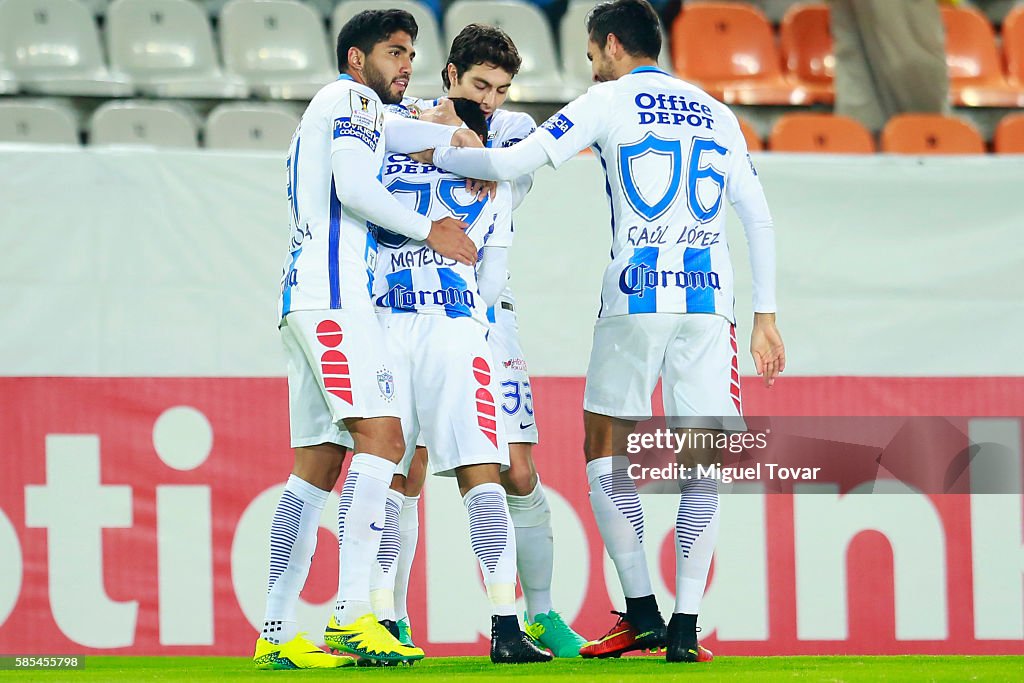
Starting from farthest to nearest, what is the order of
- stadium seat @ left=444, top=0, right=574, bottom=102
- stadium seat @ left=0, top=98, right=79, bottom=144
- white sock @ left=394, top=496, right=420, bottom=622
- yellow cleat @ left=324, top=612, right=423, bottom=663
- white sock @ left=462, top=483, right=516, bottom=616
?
stadium seat @ left=444, top=0, right=574, bottom=102, stadium seat @ left=0, top=98, right=79, bottom=144, white sock @ left=394, top=496, right=420, bottom=622, white sock @ left=462, top=483, right=516, bottom=616, yellow cleat @ left=324, top=612, right=423, bottom=663

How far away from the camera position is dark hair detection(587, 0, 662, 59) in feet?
13.7

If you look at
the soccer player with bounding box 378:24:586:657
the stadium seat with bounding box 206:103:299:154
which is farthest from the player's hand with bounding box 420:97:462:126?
the stadium seat with bounding box 206:103:299:154

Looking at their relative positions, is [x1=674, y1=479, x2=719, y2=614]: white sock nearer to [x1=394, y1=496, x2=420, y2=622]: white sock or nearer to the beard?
[x1=394, y1=496, x2=420, y2=622]: white sock

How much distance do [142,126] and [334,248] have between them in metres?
3.92

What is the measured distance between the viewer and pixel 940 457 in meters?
5.38

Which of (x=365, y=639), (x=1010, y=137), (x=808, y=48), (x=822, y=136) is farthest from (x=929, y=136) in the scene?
(x=365, y=639)

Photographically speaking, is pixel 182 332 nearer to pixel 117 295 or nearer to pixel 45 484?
pixel 117 295

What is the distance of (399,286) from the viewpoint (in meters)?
3.98

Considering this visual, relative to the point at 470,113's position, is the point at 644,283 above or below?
below

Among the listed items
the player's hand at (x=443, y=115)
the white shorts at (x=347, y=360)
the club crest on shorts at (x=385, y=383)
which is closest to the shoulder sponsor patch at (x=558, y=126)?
the player's hand at (x=443, y=115)

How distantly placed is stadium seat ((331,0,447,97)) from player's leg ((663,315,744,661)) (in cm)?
462

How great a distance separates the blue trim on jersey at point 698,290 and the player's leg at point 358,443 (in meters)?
0.99

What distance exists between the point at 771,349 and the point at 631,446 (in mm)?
548

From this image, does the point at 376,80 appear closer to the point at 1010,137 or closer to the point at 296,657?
the point at 296,657
